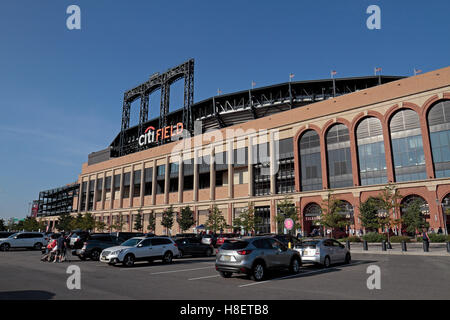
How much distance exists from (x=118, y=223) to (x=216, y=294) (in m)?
70.5

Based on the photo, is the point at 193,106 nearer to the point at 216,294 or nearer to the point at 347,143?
the point at 347,143

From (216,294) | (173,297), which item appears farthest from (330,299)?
(173,297)

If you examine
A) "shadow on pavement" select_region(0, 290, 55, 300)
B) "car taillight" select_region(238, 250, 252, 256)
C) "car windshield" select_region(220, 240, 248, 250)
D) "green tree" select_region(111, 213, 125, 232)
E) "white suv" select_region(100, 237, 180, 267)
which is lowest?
"shadow on pavement" select_region(0, 290, 55, 300)

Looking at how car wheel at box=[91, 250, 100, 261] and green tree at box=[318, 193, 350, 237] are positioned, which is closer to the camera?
car wheel at box=[91, 250, 100, 261]

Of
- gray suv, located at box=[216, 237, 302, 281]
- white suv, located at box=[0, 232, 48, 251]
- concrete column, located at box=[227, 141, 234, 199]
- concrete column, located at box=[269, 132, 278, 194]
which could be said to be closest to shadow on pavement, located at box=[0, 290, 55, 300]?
gray suv, located at box=[216, 237, 302, 281]

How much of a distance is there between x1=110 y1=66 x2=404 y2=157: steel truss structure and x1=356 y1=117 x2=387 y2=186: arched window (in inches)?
602

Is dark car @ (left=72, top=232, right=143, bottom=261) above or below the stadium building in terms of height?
below

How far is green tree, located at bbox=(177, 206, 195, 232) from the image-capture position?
58.6 meters

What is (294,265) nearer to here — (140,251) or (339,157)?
(140,251)

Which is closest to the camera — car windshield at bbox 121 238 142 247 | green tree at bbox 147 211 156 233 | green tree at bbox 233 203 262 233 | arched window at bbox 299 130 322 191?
car windshield at bbox 121 238 142 247

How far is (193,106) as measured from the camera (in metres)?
76.4

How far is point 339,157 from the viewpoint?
46781 mm

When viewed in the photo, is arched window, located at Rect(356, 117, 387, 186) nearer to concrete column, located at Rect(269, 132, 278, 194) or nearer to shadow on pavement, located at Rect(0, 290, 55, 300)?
concrete column, located at Rect(269, 132, 278, 194)
